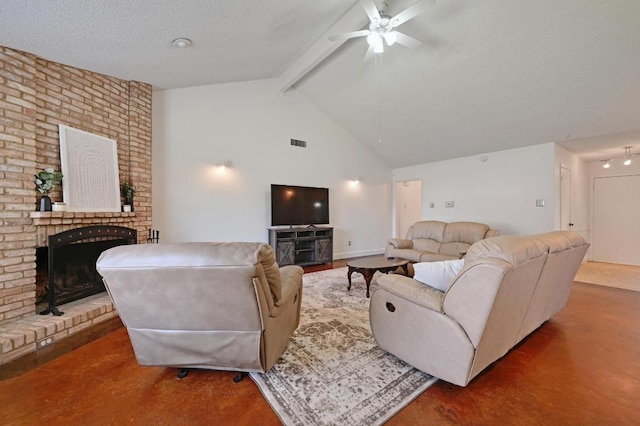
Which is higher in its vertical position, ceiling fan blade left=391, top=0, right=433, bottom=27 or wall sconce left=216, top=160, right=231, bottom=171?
ceiling fan blade left=391, top=0, right=433, bottom=27

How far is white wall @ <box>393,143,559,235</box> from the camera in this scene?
491 cm

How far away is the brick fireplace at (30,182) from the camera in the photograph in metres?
2.40

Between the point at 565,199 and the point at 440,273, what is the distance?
528 cm

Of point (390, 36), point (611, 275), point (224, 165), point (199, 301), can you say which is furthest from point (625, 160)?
point (199, 301)

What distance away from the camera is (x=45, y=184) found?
271cm

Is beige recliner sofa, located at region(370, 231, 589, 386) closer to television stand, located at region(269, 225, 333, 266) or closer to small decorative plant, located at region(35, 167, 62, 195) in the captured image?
television stand, located at region(269, 225, 333, 266)

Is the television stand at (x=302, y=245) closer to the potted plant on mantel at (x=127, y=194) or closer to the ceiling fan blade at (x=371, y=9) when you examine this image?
the potted plant on mantel at (x=127, y=194)

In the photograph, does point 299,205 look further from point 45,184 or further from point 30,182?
point 30,182

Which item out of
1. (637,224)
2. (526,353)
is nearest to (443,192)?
(637,224)

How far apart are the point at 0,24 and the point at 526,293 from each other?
4700mm

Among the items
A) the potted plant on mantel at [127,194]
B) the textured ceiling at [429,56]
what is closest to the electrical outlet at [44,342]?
the potted plant on mantel at [127,194]

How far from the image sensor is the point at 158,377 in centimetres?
189

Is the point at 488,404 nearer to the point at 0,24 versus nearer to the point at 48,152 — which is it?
the point at 48,152

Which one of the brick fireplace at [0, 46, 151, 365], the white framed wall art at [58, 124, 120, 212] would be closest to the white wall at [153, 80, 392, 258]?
the white framed wall art at [58, 124, 120, 212]
